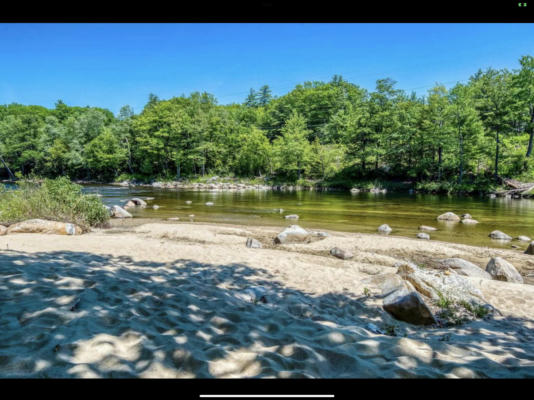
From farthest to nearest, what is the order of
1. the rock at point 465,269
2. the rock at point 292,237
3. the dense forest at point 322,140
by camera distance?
the dense forest at point 322,140, the rock at point 292,237, the rock at point 465,269

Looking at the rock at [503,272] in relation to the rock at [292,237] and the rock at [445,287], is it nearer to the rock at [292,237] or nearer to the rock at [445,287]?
the rock at [445,287]

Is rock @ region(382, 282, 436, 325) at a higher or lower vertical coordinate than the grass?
lower

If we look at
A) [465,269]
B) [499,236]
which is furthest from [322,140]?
[465,269]

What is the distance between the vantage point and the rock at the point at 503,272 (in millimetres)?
7113

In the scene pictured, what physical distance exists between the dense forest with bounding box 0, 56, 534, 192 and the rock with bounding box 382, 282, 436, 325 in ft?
109

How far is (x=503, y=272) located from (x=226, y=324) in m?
7.30

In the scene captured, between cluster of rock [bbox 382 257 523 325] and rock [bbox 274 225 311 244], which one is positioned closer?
cluster of rock [bbox 382 257 523 325]

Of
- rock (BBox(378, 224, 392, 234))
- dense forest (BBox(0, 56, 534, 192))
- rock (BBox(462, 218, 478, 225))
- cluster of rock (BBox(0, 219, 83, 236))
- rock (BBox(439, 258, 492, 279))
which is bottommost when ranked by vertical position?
rock (BBox(439, 258, 492, 279))

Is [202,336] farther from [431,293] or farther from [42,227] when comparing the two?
[42,227]

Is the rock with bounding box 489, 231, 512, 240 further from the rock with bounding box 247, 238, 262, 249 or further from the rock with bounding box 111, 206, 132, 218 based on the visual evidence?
the rock with bounding box 111, 206, 132, 218

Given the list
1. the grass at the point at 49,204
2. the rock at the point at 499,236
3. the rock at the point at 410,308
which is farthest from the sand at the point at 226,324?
the rock at the point at 499,236

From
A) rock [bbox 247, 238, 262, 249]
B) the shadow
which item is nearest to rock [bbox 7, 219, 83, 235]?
the shadow

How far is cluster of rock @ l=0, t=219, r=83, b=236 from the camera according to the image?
10.1 m

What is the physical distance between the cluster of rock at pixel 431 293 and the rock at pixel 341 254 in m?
2.01
